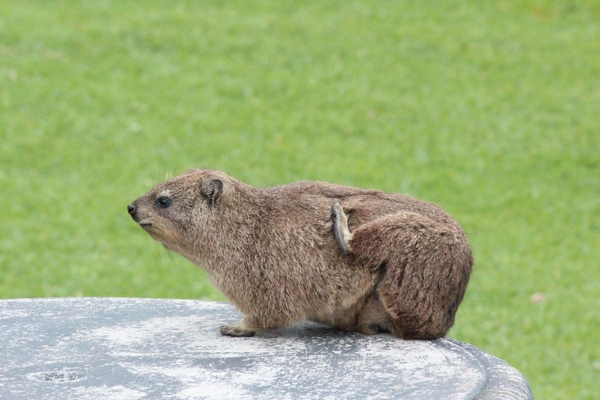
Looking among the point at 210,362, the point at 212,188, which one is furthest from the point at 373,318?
the point at 212,188

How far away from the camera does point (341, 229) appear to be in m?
4.63

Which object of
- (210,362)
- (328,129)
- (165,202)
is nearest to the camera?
(210,362)

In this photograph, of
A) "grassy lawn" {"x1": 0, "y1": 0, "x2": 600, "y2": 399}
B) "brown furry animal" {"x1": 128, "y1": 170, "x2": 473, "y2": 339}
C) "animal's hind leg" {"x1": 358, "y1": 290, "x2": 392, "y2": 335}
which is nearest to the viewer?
"brown furry animal" {"x1": 128, "y1": 170, "x2": 473, "y2": 339}

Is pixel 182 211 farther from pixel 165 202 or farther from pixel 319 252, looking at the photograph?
pixel 319 252

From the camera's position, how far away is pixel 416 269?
178 inches

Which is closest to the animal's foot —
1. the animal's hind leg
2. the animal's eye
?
the animal's hind leg

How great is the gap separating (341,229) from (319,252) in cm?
16

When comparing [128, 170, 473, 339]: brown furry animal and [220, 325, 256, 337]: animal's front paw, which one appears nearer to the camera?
[128, 170, 473, 339]: brown furry animal

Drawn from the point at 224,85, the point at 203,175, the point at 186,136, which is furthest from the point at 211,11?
the point at 203,175

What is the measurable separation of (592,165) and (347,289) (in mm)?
8269

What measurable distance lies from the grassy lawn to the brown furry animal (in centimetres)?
343

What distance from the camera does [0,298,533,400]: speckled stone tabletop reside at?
12.6ft

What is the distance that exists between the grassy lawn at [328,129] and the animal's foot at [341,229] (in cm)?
366

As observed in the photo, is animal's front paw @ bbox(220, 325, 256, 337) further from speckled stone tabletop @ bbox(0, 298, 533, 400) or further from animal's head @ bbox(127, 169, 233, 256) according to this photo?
animal's head @ bbox(127, 169, 233, 256)
